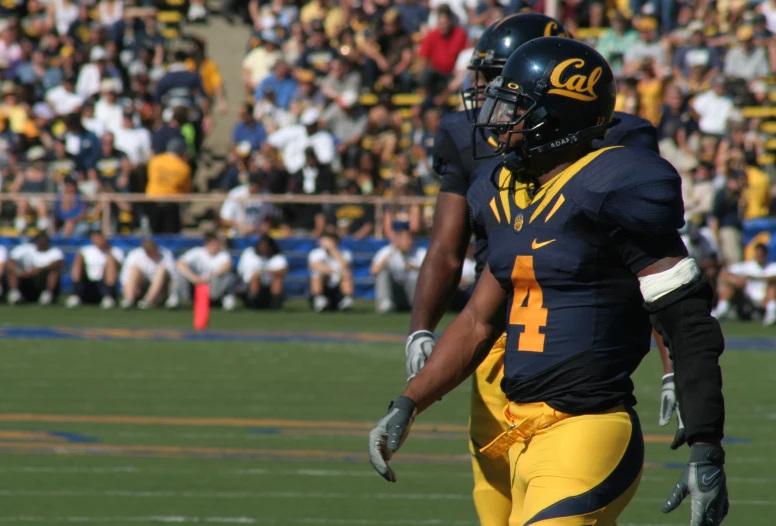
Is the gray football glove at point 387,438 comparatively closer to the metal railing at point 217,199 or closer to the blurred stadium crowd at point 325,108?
the blurred stadium crowd at point 325,108

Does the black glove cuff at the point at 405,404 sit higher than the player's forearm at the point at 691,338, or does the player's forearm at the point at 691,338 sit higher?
the player's forearm at the point at 691,338

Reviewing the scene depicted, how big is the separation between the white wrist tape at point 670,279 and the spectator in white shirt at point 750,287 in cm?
1261

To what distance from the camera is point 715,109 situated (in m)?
17.7

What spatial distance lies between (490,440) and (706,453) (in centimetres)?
135

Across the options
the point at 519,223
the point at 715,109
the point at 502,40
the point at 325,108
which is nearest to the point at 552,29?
the point at 502,40

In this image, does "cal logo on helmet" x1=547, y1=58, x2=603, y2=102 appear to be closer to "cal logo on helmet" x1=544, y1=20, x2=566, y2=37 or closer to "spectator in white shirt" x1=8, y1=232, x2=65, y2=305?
"cal logo on helmet" x1=544, y1=20, x2=566, y2=37

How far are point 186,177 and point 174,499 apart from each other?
11.9 meters

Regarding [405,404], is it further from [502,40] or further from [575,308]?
[502,40]

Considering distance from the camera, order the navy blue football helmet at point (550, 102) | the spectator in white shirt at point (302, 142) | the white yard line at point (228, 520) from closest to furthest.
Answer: the navy blue football helmet at point (550, 102), the white yard line at point (228, 520), the spectator in white shirt at point (302, 142)

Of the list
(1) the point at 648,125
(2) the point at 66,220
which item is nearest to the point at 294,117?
(2) the point at 66,220

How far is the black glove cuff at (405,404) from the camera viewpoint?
11.2 ft

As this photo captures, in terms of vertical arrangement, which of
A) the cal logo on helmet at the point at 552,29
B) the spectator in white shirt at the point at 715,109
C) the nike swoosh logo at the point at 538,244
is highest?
the cal logo on helmet at the point at 552,29

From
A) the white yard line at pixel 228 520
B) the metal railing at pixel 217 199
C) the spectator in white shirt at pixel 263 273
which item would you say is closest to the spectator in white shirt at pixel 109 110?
the metal railing at pixel 217 199

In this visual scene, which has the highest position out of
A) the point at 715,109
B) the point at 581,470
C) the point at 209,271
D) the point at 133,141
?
the point at 581,470
